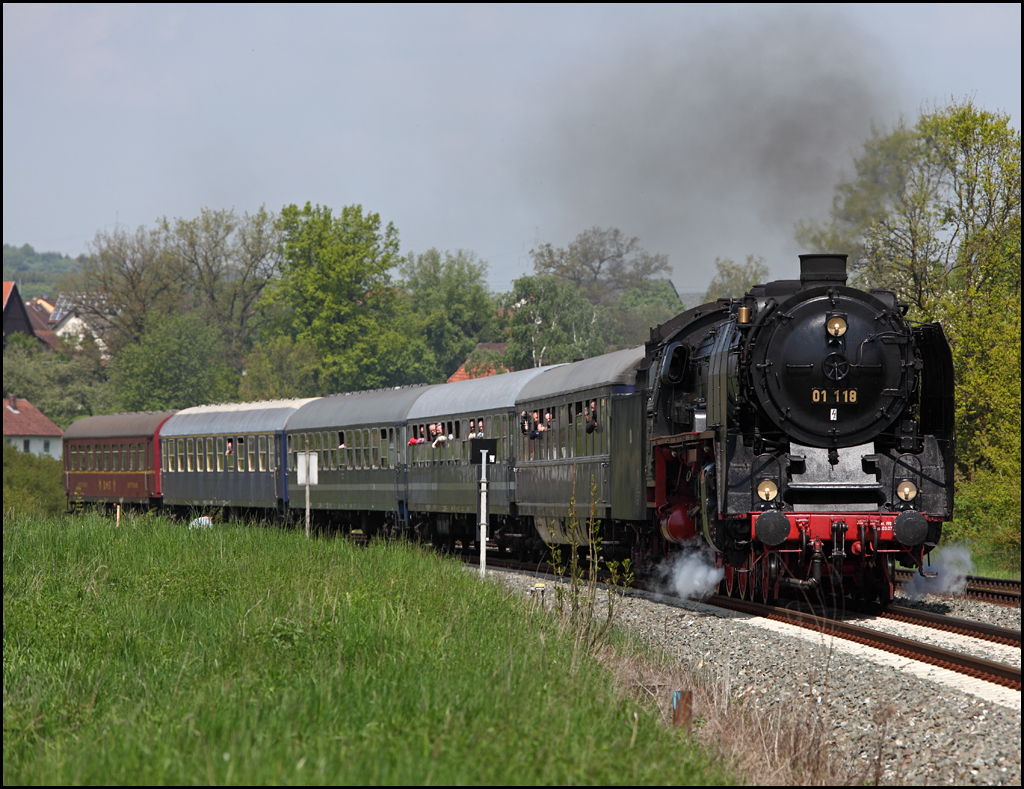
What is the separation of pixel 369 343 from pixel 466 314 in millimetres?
16343

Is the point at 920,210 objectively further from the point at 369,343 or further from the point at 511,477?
the point at 369,343

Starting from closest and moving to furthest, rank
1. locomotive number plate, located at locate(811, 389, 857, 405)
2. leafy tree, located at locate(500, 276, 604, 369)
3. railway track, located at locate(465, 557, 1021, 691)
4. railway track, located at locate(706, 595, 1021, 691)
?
railway track, located at locate(706, 595, 1021, 691) → railway track, located at locate(465, 557, 1021, 691) → locomotive number plate, located at locate(811, 389, 857, 405) → leafy tree, located at locate(500, 276, 604, 369)

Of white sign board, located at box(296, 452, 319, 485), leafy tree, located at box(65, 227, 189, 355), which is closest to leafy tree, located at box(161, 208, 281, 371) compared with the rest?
leafy tree, located at box(65, 227, 189, 355)

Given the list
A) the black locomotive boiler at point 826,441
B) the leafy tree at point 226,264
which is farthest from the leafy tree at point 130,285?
the black locomotive boiler at point 826,441

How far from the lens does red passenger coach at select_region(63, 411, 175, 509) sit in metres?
34.3

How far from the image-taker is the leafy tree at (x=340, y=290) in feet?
231

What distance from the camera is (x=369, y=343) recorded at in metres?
71.4

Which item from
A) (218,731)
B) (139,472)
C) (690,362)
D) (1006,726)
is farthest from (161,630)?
(139,472)

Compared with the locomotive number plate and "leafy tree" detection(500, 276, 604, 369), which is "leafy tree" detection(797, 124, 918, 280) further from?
"leafy tree" detection(500, 276, 604, 369)

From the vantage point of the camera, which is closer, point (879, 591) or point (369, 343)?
point (879, 591)

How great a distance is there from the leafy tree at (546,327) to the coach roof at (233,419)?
32018 mm

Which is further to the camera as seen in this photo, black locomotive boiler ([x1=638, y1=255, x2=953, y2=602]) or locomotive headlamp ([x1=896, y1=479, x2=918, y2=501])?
locomotive headlamp ([x1=896, y1=479, x2=918, y2=501])

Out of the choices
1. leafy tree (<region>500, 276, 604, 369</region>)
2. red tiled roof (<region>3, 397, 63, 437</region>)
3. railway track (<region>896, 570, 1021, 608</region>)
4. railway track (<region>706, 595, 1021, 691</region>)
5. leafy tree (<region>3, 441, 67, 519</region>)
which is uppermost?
leafy tree (<region>500, 276, 604, 369</region>)

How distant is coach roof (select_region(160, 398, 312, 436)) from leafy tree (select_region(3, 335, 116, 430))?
45.2 meters
